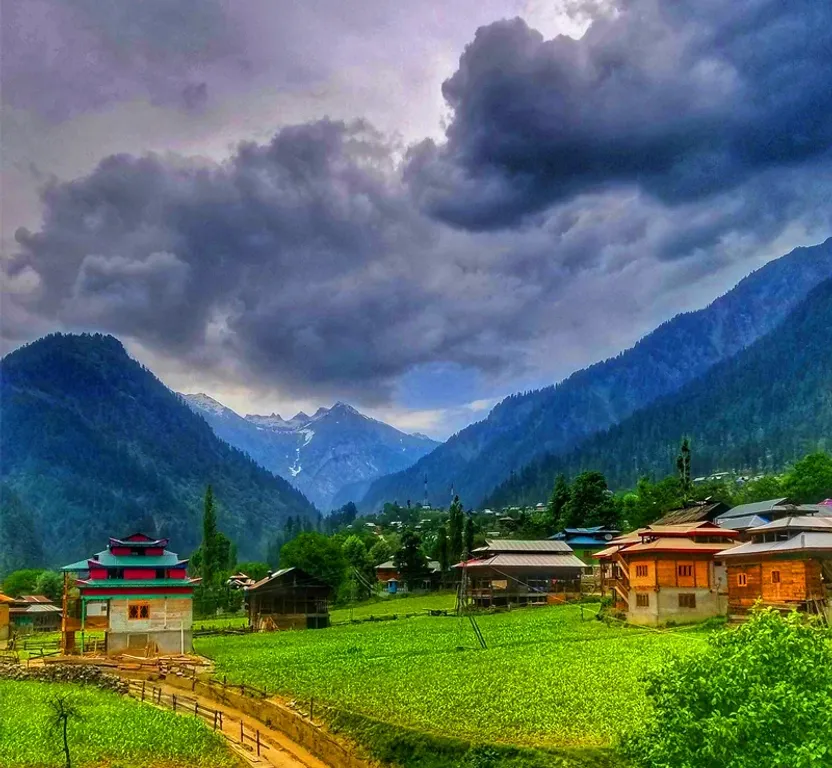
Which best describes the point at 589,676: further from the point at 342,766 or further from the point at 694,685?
the point at 694,685

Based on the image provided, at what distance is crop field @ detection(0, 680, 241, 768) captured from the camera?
32250 mm

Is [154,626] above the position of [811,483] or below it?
below

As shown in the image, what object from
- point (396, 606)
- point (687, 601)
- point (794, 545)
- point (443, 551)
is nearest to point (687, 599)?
point (687, 601)

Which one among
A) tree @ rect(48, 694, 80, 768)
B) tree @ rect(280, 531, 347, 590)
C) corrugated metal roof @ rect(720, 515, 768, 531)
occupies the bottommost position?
tree @ rect(48, 694, 80, 768)

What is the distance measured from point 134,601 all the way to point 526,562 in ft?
138

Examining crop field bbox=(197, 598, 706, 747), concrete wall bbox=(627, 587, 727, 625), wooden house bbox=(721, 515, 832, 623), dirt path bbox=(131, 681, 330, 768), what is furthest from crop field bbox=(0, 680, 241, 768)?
concrete wall bbox=(627, 587, 727, 625)

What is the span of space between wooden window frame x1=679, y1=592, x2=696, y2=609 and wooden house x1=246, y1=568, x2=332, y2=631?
1464 inches

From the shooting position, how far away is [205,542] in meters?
123

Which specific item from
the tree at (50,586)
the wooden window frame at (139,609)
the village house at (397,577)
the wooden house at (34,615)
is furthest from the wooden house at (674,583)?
the tree at (50,586)

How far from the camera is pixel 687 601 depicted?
60.6 meters


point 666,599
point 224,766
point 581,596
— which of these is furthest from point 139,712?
point 581,596

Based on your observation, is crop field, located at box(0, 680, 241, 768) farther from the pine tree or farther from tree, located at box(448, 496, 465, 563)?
the pine tree

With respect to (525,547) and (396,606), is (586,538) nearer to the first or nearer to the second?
(525,547)

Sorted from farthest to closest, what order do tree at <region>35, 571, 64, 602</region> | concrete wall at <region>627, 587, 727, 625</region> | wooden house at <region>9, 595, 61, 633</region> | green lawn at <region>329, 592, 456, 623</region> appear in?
tree at <region>35, 571, 64, 602</region> < wooden house at <region>9, 595, 61, 633</region> < green lawn at <region>329, 592, 456, 623</region> < concrete wall at <region>627, 587, 727, 625</region>
